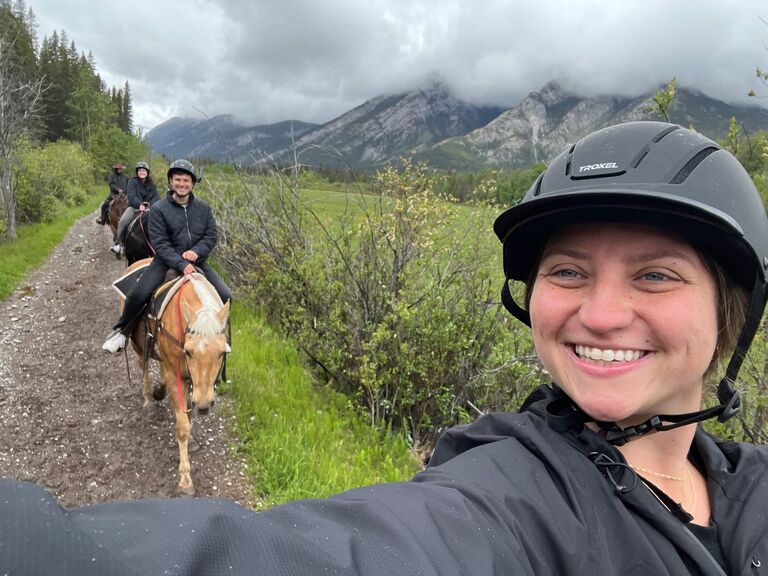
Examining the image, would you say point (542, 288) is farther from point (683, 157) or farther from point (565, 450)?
point (683, 157)

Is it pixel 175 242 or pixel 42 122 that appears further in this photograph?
pixel 42 122

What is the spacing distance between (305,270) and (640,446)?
545 cm

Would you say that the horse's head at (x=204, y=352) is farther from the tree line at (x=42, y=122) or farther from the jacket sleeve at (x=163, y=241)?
the tree line at (x=42, y=122)

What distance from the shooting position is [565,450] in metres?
1.29

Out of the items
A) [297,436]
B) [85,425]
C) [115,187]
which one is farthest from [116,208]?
[297,436]

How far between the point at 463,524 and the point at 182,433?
13.7 ft

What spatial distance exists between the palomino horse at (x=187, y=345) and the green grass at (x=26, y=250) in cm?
625

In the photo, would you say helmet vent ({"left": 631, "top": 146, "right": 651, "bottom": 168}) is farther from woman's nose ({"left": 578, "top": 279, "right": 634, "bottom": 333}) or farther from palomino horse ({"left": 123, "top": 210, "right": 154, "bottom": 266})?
palomino horse ({"left": 123, "top": 210, "right": 154, "bottom": 266})

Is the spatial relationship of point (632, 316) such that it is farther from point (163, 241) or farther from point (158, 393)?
point (163, 241)

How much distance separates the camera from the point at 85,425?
5023mm

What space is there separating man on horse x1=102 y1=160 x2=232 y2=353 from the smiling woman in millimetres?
4675

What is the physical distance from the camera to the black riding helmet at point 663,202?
4.35 ft

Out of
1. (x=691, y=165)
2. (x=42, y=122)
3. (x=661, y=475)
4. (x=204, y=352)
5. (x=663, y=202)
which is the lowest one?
(x=204, y=352)

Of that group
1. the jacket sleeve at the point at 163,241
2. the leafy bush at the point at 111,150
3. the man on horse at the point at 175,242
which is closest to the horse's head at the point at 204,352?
the man on horse at the point at 175,242
